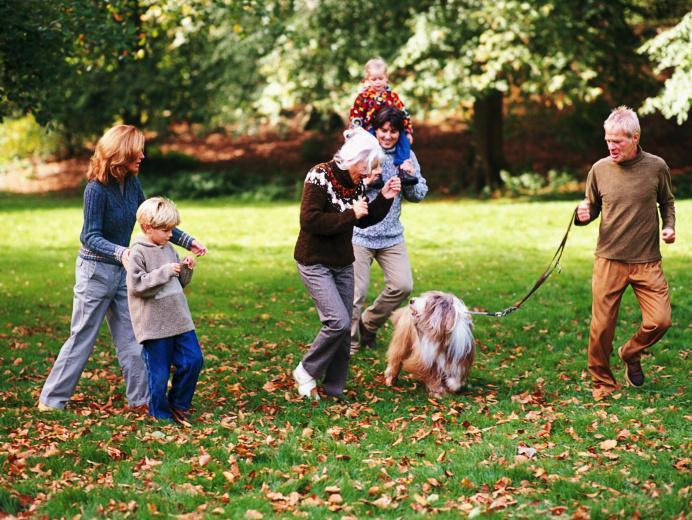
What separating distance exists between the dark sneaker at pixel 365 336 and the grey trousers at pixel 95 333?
9.06 feet

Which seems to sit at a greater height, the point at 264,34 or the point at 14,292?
the point at 264,34

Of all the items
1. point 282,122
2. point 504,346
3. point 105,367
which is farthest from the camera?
point 282,122

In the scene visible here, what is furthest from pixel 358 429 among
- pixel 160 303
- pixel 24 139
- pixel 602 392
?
pixel 24 139

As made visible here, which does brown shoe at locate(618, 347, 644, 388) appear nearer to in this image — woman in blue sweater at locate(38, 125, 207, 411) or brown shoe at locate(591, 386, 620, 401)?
brown shoe at locate(591, 386, 620, 401)

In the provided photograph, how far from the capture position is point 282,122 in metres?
27.3

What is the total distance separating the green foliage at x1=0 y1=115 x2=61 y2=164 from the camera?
32.3 metres

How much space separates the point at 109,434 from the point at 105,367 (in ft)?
9.49

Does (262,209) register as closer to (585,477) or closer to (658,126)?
(658,126)

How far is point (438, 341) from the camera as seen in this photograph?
765 cm

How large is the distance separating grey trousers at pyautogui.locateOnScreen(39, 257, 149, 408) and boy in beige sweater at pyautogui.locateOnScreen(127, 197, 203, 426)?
48 cm

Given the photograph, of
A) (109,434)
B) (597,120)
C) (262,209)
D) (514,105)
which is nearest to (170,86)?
(262,209)

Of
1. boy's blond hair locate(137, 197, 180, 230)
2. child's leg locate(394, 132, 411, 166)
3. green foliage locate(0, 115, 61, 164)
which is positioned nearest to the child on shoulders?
child's leg locate(394, 132, 411, 166)

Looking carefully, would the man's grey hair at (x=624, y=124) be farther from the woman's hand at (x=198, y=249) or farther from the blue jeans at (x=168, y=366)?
the blue jeans at (x=168, y=366)

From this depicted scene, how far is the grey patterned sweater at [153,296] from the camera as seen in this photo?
22.1 ft
